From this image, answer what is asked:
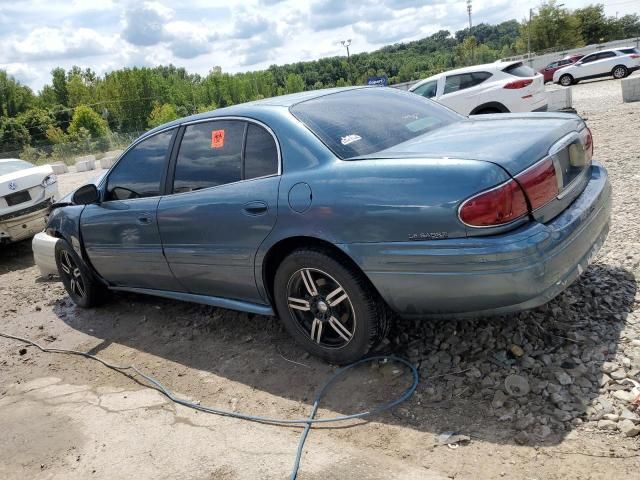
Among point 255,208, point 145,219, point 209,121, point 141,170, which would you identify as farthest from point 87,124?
point 255,208

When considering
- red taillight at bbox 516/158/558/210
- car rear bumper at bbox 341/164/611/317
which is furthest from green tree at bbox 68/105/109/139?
red taillight at bbox 516/158/558/210

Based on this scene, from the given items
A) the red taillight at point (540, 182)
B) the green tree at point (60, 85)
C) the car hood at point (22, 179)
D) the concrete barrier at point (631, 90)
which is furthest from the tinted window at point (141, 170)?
the green tree at point (60, 85)

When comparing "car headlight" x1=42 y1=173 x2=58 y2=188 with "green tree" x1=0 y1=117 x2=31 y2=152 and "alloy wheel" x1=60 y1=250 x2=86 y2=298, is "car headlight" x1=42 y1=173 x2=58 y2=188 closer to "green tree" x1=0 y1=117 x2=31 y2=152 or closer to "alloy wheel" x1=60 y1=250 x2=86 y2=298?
"alloy wheel" x1=60 y1=250 x2=86 y2=298

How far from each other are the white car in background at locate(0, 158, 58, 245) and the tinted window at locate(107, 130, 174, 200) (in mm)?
4064

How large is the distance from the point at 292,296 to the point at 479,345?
1170 millimetres

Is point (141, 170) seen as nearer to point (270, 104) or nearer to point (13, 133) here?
point (270, 104)

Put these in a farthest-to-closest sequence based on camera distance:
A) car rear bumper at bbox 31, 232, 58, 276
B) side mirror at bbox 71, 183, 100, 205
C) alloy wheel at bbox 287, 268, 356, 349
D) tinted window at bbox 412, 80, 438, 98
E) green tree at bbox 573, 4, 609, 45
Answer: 1. green tree at bbox 573, 4, 609, 45
2. tinted window at bbox 412, 80, 438, 98
3. car rear bumper at bbox 31, 232, 58, 276
4. side mirror at bbox 71, 183, 100, 205
5. alloy wheel at bbox 287, 268, 356, 349

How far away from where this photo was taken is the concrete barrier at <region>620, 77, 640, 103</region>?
1368 centimetres

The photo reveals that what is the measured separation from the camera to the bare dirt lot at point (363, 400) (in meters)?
2.58

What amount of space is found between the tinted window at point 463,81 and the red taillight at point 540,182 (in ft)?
31.6

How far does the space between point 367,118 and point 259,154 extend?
73 cm

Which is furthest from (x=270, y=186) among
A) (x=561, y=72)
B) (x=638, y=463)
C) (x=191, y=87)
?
(x=191, y=87)

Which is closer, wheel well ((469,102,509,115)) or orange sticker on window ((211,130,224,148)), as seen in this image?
orange sticker on window ((211,130,224,148))

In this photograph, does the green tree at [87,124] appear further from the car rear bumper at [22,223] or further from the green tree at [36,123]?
the car rear bumper at [22,223]
